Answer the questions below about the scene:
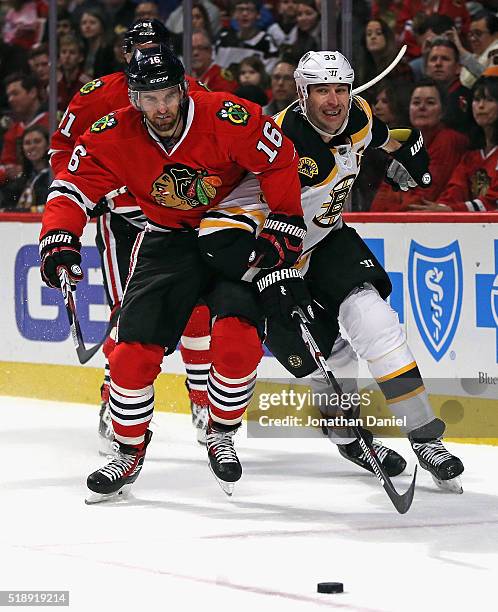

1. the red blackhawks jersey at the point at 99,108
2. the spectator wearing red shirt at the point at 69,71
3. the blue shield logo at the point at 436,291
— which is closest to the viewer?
the red blackhawks jersey at the point at 99,108

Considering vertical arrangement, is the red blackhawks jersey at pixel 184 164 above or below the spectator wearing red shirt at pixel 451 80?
above

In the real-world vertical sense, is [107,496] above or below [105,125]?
below

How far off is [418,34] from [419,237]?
92 cm

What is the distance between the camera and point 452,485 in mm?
4270

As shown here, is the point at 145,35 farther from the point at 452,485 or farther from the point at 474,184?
the point at 452,485

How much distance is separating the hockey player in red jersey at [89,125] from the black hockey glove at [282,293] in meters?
0.95

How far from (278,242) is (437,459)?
80 centimetres

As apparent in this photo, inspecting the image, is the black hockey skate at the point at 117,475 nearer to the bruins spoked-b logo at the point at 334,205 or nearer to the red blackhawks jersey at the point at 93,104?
the bruins spoked-b logo at the point at 334,205

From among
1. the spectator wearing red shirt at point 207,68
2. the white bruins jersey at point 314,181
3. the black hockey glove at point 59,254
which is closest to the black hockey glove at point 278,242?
the white bruins jersey at point 314,181

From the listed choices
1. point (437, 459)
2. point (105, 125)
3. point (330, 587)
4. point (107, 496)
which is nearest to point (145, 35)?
point (105, 125)

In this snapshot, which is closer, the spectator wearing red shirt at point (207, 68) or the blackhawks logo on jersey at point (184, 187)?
the blackhawks logo on jersey at point (184, 187)

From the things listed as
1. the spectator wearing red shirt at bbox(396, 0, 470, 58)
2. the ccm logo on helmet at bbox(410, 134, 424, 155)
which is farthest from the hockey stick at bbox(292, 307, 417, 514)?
the spectator wearing red shirt at bbox(396, 0, 470, 58)

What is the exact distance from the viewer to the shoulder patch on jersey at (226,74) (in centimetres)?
638


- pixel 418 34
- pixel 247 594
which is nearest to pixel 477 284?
pixel 418 34
